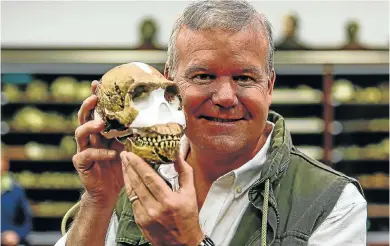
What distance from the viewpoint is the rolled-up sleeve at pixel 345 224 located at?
1538 millimetres

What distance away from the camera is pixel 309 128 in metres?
6.86

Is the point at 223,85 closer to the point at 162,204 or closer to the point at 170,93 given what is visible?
the point at 170,93

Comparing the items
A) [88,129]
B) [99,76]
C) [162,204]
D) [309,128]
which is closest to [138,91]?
[88,129]

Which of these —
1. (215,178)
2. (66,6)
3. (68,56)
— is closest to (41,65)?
(68,56)

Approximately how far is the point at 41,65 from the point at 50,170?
1.06 m

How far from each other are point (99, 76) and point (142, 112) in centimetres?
551

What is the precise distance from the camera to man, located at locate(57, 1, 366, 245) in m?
1.48

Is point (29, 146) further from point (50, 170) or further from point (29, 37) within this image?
point (29, 37)

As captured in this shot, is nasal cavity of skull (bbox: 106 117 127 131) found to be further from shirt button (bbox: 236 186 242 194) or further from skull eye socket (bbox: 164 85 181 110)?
shirt button (bbox: 236 186 242 194)

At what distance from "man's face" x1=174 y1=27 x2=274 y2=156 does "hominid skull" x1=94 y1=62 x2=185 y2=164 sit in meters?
0.12

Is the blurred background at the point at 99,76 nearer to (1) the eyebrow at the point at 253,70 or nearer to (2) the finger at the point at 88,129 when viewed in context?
(1) the eyebrow at the point at 253,70

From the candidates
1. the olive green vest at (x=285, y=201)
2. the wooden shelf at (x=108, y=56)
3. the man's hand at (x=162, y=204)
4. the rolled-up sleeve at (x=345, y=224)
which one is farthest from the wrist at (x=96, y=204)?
the wooden shelf at (x=108, y=56)

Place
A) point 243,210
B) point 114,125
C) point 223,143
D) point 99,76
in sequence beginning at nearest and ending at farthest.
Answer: point 114,125 < point 223,143 < point 243,210 < point 99,76

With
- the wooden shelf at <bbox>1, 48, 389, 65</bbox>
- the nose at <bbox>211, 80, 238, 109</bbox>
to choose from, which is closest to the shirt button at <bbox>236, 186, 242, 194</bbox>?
the nose at <bbox>211, 80, 238, 109</bbox>
